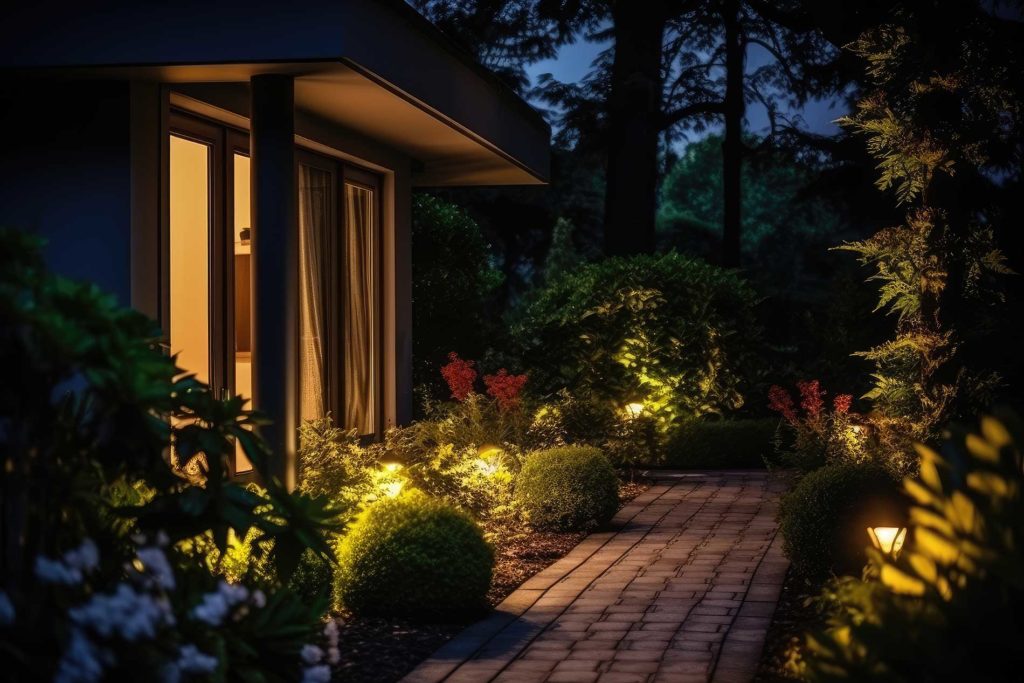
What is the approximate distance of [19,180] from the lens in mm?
7457

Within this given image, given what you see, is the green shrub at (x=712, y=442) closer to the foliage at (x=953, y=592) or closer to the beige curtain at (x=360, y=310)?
the beige curtain at (x=360, y=310)

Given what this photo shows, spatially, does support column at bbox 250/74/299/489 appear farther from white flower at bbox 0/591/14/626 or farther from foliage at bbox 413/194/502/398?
foliage at bbox 413/194/502/398

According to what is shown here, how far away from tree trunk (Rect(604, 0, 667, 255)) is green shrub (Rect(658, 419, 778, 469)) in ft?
12.1

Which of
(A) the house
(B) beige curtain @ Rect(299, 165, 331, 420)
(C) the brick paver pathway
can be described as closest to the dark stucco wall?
(A) the house

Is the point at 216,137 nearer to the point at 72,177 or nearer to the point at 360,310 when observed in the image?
the point at 72,177

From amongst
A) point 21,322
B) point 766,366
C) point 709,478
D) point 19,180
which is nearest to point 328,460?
point 19,180

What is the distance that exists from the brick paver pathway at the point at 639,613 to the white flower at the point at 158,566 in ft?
7.73

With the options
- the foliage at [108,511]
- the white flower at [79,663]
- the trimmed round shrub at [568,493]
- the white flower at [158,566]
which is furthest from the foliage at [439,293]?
the white flower at [79,663]

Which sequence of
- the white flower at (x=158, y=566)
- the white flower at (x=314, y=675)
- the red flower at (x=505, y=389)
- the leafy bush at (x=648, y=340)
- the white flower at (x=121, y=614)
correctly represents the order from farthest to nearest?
the leafy bush at (x=648, y=340), the red flower at (x=505, y=389), the white flower at (x=314, y=675), the white flower at (x=158, y=566), the white flower at (x=121, y=614)

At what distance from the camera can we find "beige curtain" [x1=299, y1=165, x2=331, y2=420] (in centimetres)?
1045

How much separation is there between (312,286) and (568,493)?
9.29 feet

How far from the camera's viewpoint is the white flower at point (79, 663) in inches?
109

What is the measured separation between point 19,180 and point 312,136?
284 cm

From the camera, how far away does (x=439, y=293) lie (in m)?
17.1
